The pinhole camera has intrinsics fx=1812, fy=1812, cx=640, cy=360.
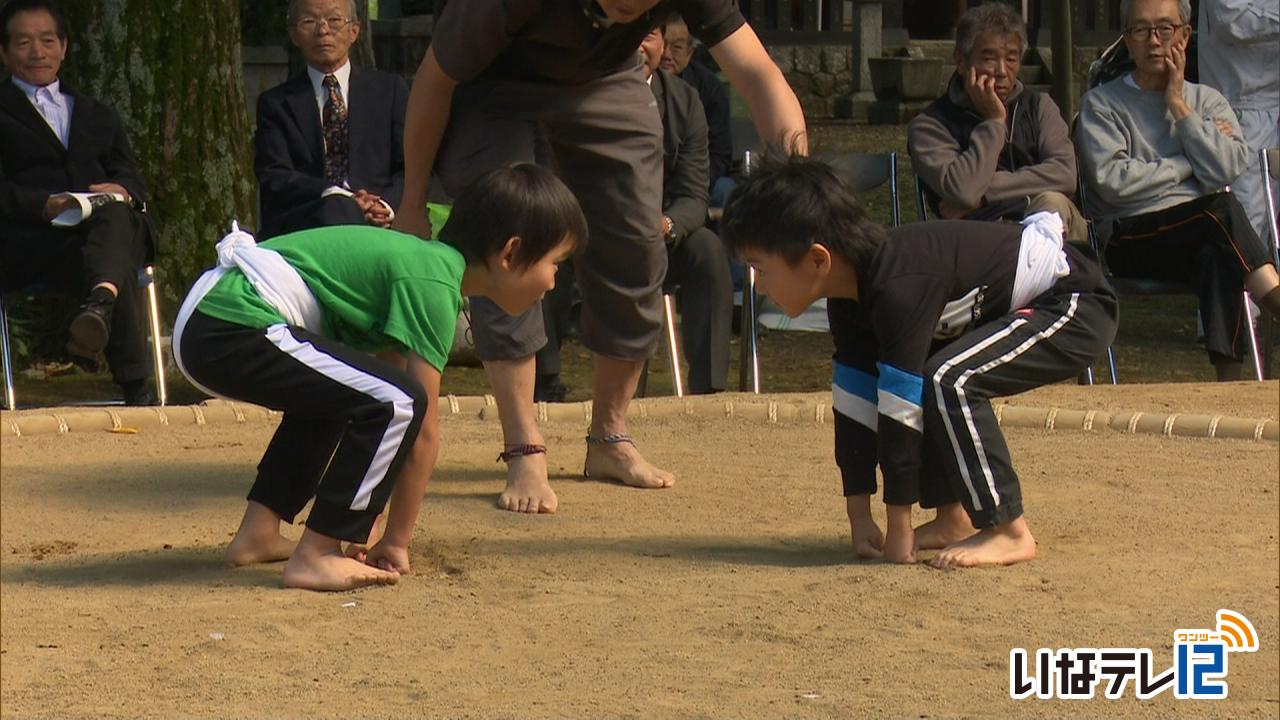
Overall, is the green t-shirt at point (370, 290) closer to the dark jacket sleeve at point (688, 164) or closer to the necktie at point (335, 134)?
the necktie at point (335, 134)

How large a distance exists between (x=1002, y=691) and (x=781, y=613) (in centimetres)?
53

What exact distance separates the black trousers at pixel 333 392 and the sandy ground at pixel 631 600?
0.18 meters

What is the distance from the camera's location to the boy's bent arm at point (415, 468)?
10.9 feet

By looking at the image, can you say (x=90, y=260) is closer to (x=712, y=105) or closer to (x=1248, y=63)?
(x=712, y=105)

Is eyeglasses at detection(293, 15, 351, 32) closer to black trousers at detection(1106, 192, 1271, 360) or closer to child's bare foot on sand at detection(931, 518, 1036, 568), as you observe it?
black trousers at detection(1106, 192, 1271, 360)

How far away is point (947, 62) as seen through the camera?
1398 cm

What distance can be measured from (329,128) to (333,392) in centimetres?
286

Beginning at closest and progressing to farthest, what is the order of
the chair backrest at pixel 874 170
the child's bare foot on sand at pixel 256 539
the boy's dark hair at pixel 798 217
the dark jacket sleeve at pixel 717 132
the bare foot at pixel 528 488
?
1. the boy's dark hair at pixel 798 217
2. the child's bare foot on sand at pixel 256 539
3. the bare foot at pixel 528 488
4. the chair backrest at pixel 874 170
5. the dark jacket sleeve at pixel 717 132

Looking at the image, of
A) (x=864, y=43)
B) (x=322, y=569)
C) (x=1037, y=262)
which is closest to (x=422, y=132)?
(x=322, y=569)

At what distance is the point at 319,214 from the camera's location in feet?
18.7
